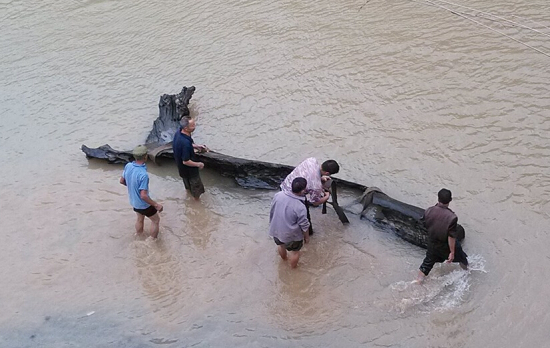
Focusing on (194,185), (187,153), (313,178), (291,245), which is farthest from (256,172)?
(291,245)

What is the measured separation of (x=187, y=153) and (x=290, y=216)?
6.25 feet

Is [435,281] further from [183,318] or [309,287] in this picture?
[183,318]

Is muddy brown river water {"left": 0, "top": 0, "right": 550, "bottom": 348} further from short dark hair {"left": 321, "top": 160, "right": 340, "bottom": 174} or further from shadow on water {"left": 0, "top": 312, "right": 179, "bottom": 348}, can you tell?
short dark hair {"left": 321, "top": 160, "right": 340, "bottom": 174}

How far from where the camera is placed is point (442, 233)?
6.18 metres

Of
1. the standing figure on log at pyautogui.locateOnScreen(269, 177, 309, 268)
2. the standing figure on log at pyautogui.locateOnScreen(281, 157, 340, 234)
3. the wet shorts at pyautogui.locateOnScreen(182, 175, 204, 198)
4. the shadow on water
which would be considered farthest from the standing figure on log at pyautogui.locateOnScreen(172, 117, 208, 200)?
the shadow on water

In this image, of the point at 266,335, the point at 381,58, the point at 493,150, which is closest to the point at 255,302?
the point at 266,335

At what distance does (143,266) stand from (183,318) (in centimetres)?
111

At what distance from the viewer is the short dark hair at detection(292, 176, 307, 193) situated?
21.0 feet

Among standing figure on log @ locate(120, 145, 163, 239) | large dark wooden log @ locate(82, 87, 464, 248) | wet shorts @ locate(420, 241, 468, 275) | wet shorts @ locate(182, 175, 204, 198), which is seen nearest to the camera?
wet shorts @ locate(420, 241, 468, 275)

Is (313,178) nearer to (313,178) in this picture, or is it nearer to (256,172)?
(313,178)

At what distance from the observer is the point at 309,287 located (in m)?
7.08

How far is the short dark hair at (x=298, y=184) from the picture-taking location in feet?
21.0

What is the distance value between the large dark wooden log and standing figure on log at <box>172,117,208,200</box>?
67cm

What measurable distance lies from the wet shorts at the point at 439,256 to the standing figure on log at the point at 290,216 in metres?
1.41
